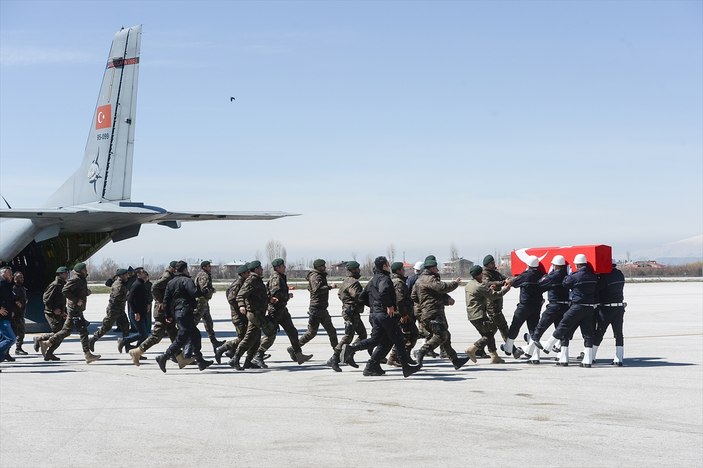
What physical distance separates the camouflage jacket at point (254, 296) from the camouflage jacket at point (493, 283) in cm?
408

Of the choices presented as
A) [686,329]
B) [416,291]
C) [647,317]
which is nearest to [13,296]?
[416,291]

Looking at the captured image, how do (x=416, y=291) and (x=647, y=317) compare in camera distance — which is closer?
(x=416, y=291)

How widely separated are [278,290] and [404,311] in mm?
2311

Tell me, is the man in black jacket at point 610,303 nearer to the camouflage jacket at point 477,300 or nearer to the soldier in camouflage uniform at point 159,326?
the camouflage jacket at point 477,300

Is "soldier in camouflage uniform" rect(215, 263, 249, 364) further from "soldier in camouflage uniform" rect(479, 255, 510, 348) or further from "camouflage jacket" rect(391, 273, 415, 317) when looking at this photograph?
"soldier in camouflage uniform" rect(479, 255, 510, 348)

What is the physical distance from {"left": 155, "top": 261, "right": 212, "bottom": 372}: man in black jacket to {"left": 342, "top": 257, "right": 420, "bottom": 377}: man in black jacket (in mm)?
2816


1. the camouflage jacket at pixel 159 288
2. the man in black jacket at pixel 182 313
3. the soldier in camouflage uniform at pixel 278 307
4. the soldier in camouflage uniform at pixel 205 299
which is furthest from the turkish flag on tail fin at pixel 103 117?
the soldier in camouflage uniform at pixel 278 307

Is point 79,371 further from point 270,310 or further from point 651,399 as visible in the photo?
point 651,399

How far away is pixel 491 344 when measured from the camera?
15.4 metres

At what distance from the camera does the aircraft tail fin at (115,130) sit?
23.0 meters

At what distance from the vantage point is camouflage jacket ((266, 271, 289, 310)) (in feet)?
49.6

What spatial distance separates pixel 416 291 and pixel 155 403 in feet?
16.4

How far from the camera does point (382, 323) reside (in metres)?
13.5

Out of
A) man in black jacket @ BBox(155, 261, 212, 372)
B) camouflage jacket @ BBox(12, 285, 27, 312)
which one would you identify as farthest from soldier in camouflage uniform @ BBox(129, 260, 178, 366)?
camouflage jacket @ BBox(12, 285, 27, 312)
